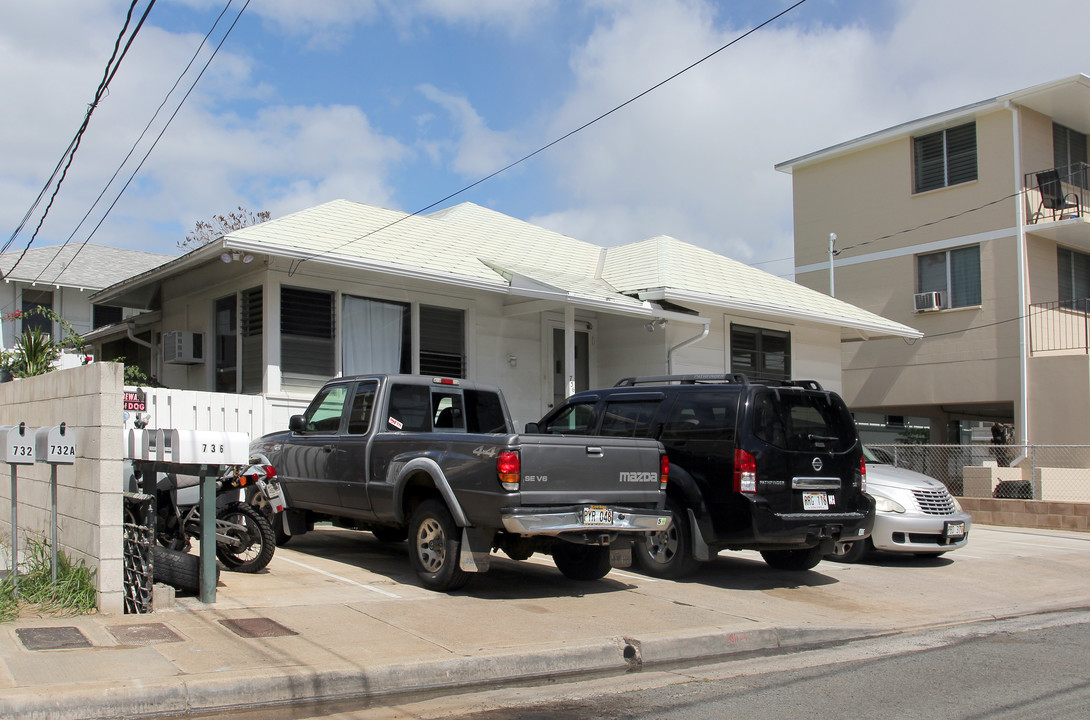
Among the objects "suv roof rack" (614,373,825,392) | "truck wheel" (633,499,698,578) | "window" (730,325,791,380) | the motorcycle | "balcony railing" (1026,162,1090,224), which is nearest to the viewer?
the motorcycle

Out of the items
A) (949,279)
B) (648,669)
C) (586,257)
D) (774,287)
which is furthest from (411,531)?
(949,279)

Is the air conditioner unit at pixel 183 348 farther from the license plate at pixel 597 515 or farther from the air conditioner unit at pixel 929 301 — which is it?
the air conditioner unit at pixel 929 301

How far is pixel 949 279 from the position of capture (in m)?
24.8

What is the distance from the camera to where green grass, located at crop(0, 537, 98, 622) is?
698cm

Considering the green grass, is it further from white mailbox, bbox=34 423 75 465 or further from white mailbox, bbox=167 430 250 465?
white mailbox, bbox=167 430 250 465

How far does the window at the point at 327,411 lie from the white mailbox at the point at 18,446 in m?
2.90

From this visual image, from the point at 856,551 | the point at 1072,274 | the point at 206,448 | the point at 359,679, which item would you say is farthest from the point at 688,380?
the point at 1072,274

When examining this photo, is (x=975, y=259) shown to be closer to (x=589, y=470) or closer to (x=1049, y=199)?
(x=1049, y=199)

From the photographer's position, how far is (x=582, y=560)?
937 cm

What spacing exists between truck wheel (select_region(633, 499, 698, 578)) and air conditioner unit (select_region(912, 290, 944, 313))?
17.4 m

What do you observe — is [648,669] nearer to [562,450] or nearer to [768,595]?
[562,450]

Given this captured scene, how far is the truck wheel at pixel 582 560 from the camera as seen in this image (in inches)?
364

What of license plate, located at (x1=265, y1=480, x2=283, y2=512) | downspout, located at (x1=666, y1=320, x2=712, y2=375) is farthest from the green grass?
downspout, located at (x1=666, y1=320, x2=712, y2=375)

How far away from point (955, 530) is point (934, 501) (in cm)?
43
